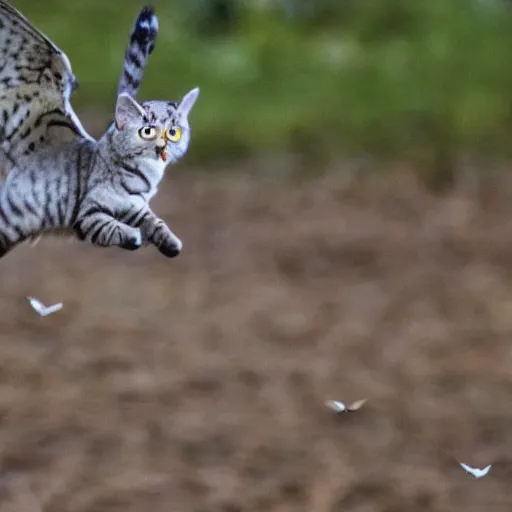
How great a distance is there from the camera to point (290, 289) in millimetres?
5645

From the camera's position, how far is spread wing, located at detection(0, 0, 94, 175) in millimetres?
690

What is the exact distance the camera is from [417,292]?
5590 mm

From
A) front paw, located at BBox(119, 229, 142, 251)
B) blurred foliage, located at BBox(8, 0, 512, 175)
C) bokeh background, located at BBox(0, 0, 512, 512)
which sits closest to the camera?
front paw, located at BBox(119, 229, 142, 251)

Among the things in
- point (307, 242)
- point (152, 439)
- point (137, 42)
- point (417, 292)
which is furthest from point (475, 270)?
point (137, 42)

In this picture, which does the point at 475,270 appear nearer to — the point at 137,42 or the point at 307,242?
the point at 307,242

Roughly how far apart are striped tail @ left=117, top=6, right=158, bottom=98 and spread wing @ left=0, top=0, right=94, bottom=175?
58mm

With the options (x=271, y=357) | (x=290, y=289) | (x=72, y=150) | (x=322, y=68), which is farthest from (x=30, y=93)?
(x=322, y=68)

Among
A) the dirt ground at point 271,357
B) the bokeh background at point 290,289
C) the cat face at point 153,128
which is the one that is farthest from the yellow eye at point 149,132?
the dirt ground at point 271,357

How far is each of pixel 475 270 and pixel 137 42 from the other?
5286mm

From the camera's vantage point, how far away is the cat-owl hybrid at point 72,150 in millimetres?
662

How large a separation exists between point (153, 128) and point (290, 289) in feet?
16.4

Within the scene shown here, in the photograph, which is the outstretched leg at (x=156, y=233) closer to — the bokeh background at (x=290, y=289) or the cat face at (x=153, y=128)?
the cat face at (x=153, y=128)

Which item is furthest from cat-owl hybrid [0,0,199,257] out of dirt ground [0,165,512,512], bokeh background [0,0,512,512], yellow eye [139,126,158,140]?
dirt ground [0,165,512,512]

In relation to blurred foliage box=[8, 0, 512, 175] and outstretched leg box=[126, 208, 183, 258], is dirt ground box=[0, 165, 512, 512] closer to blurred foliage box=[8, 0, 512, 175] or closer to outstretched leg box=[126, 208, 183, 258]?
blurred foliage box=[8, 0, 512, 175]
